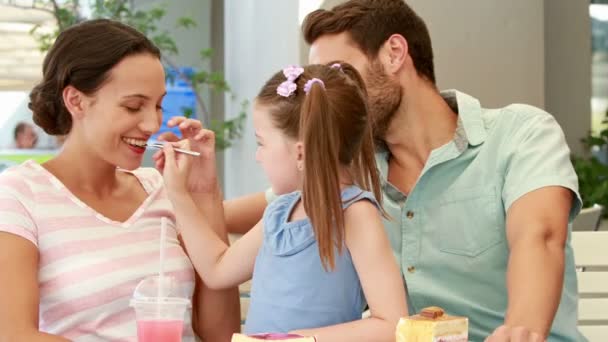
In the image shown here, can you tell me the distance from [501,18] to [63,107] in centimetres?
196

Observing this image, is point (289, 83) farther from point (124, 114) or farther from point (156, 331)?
point (156, 331)

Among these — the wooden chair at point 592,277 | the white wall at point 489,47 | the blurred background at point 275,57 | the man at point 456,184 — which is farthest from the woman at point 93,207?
the white wall at point 489,47

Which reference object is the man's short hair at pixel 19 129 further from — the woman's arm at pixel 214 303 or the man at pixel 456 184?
the woman's arm at pixel 214 303

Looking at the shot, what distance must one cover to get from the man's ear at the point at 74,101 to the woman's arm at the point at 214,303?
305mm

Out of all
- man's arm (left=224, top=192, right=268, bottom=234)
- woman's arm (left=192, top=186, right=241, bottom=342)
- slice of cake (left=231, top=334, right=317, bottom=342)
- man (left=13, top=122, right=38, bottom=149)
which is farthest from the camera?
man (left=13, top=122, right=38, bottom=149)

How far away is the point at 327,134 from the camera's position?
69.2 inches

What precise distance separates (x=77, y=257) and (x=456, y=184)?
83cm

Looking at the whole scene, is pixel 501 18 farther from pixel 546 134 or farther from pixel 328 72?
pixel 328 72

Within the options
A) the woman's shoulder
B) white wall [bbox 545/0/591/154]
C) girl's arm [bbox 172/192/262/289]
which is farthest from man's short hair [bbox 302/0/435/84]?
white wall [bbox 545/0/591/154]

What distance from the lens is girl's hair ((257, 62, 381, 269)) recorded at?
5.67 ft

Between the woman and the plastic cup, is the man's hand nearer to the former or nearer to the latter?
the plastic cup

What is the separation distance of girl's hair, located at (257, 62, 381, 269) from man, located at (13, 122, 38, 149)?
4.24m

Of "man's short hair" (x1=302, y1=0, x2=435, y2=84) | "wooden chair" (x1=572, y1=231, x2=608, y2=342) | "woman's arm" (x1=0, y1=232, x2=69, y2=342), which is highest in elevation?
"man's short hair" (x1=302, y1=0, x2=435, y2=84)

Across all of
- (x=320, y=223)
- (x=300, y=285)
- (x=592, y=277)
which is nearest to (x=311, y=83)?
(x=320, y=223)
